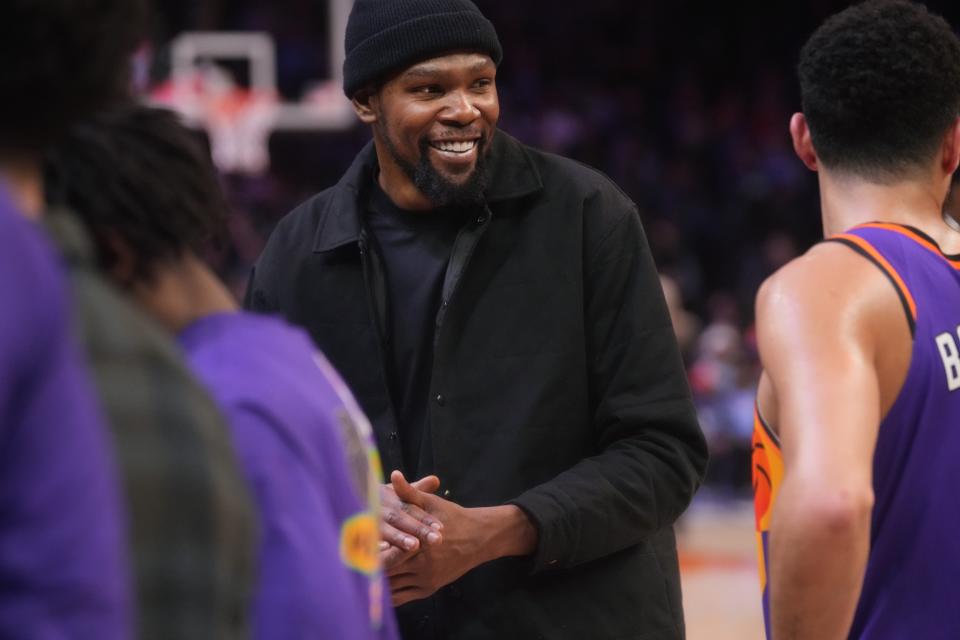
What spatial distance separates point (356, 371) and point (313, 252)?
30 cm

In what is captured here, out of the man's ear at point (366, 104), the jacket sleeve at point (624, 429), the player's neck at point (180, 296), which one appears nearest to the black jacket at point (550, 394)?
the jacket sleeve at point (624, 429)

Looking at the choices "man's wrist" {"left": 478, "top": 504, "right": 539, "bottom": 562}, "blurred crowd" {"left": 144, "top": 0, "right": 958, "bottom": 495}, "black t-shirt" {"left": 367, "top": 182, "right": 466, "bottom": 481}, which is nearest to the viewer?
"man's wrist" {"left": 478, "top": 504, "right": 539, "bottom": 562}

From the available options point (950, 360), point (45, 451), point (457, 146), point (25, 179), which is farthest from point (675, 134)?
point (45, 451)

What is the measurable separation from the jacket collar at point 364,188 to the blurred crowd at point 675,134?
9861 mm

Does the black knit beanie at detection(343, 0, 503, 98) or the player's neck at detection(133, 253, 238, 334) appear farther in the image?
the black knit beanie at detection(343, 0, 503, 98)

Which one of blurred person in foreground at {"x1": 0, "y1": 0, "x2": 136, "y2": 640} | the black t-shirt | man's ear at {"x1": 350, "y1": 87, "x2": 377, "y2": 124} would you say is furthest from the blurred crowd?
blurred person in foreground at {"x1": 0, "y1": 0, "x2": 136, "y2": 640}

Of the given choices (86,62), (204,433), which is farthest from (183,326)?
(86,62)

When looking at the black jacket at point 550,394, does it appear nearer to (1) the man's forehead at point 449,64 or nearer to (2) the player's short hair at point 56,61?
(1) the man's forehead at point 449,64

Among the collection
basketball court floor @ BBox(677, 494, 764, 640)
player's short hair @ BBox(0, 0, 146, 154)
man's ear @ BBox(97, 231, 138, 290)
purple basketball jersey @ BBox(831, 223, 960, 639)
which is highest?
player's short hair @ BBox(0, 0, 146, 154)

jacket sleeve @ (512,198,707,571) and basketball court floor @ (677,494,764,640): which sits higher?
jacket sleeve @ (512,198,707,571)

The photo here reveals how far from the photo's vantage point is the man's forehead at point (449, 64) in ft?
10.6

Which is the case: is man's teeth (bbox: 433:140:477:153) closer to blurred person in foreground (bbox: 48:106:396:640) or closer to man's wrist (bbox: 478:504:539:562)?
man's wrist (bbox: 478:504:539:562)

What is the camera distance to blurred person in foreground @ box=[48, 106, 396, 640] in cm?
168

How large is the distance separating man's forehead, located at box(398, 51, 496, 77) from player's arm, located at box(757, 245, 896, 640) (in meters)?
1.06
